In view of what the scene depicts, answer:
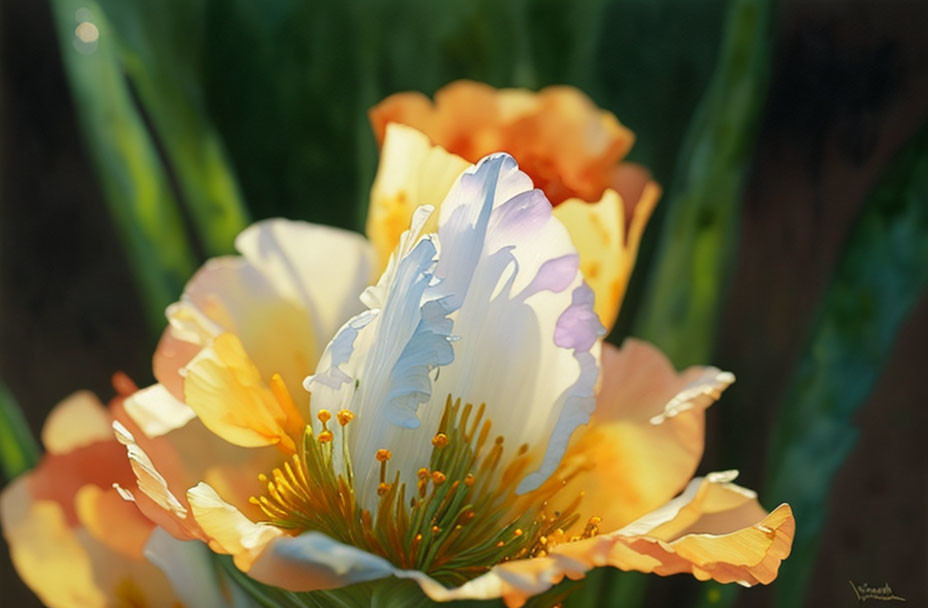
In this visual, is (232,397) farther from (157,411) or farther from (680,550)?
(680,550)

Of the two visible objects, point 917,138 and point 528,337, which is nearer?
point 528,337

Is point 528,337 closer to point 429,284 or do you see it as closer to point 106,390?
point 429,284

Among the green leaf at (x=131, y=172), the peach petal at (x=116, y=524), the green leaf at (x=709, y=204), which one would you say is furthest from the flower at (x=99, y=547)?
the green leaf at (x=709, y=204)

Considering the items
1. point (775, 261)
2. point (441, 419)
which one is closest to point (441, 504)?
point (441, 419)

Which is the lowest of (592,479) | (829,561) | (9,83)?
(829,561)

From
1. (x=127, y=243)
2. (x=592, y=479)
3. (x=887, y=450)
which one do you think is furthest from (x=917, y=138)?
(x=127, y=243)
